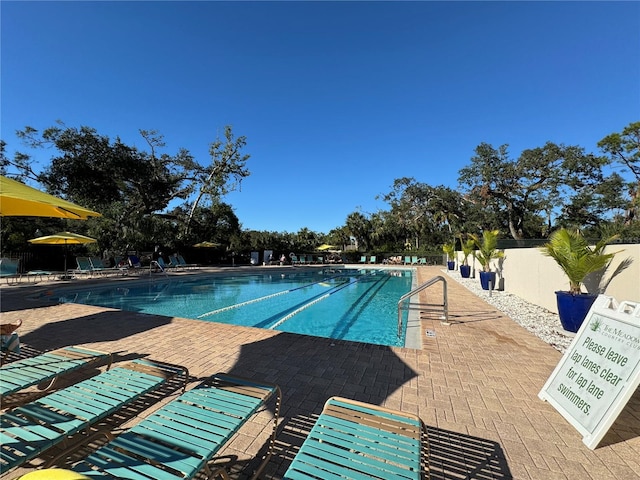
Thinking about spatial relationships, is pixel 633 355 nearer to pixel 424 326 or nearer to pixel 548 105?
pixel 424 326

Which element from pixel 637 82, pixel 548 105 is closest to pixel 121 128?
pixel 548 105

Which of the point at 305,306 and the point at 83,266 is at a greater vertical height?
→ the point at 83,266

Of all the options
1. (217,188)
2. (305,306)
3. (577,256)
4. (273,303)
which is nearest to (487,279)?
(577,256)

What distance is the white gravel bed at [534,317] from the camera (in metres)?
4.78

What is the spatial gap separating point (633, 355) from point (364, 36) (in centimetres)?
1577

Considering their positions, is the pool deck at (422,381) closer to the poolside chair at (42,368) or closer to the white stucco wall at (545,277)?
the poolside chair at (42,368)

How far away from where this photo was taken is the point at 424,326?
566 cm

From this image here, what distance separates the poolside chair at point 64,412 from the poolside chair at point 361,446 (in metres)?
1.30

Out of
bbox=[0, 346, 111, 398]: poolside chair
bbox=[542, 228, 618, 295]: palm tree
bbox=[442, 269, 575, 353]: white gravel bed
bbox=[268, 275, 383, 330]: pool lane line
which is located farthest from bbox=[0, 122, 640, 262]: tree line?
bbox=[0, 346, 111, 398]: poolside chair

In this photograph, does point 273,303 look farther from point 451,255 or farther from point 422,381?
point 451,255

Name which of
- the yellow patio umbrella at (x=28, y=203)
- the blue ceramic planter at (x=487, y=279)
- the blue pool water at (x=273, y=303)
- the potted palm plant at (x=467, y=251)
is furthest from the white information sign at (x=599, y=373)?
the potted palm plant at (x=467, y=251)

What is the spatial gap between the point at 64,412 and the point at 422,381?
10.5ft

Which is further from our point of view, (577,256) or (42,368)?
(577,256)

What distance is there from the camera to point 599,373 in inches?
96.7
